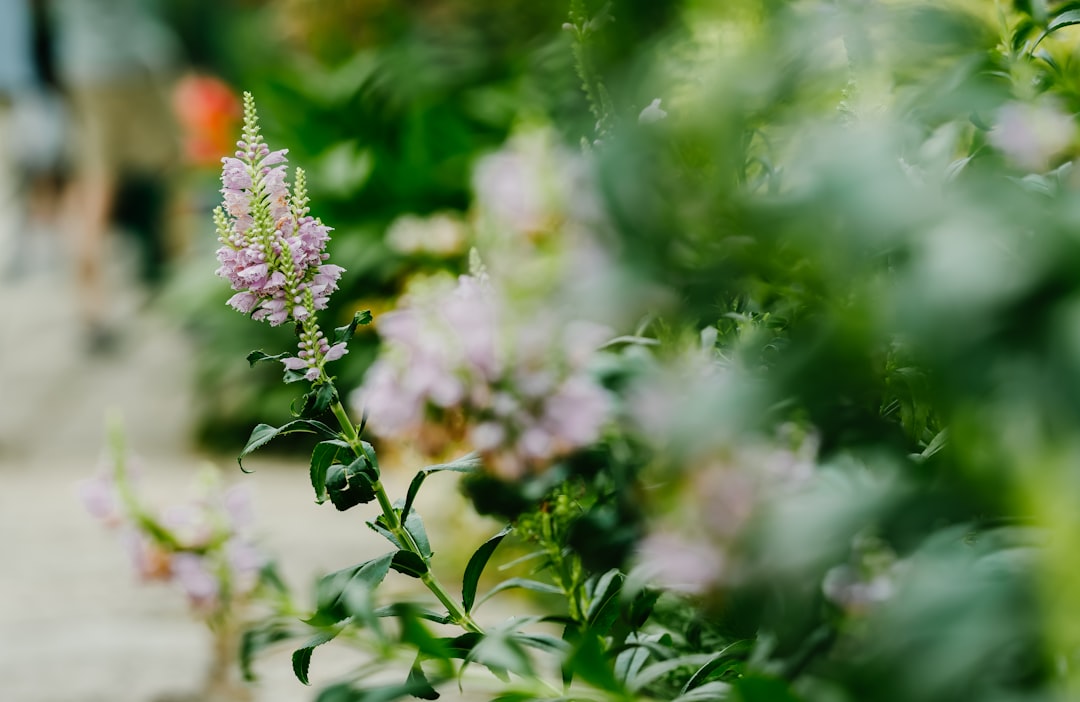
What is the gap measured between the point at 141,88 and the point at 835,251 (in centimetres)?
540

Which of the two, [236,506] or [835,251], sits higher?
[835,251]

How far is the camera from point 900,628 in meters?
0.45

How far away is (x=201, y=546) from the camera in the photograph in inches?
72.9

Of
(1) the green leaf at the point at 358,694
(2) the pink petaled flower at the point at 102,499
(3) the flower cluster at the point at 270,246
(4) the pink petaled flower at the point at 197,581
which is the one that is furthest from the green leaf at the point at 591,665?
(2) the pink petaled flower at the point at 102,499

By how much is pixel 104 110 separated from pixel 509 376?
4.60 meters

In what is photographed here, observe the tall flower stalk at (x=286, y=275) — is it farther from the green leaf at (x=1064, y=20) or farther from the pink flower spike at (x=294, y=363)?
the green leaf at (x=1064, y=20)

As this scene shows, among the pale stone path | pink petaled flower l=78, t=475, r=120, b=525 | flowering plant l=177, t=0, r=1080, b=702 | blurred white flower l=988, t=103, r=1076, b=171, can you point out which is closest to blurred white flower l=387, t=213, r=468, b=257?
the pale stone path

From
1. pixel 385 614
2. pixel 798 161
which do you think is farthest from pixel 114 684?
pixel 798 161

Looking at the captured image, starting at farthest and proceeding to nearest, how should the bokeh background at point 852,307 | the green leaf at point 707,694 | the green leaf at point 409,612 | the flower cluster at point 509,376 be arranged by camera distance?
the flower cluster at point 509,376 < the green leaf at point 707,694 < the green leaf at point 409,612 < the bokeh background at point 852,307

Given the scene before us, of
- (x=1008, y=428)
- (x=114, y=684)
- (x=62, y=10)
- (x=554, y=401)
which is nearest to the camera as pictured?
(x=1008, y=428)

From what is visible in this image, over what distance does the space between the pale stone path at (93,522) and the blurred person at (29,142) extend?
139mm

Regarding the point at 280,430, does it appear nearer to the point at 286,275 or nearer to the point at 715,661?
the point at 286,275

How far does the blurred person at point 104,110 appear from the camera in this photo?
17.2 feet

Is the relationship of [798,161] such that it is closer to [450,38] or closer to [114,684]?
[114,684]
